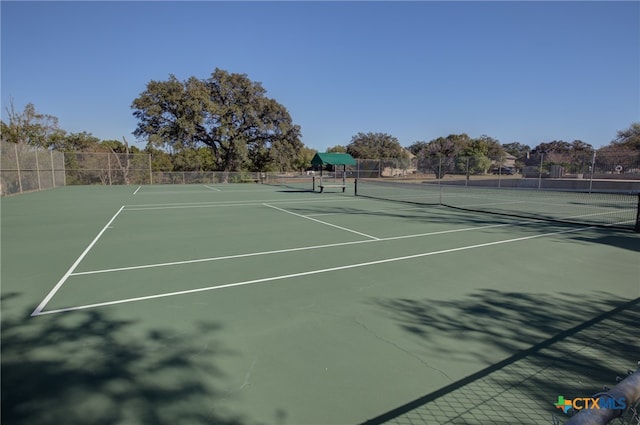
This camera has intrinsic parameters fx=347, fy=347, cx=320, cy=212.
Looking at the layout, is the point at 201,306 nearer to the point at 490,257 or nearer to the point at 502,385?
the point at 502,385

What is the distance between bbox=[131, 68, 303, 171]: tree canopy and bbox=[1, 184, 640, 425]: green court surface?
3496 cm

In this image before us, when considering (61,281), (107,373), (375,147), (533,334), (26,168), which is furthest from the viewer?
(375,147)

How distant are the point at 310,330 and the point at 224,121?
134ft

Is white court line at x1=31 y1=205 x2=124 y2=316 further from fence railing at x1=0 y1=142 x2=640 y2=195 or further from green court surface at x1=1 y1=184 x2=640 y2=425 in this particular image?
fence railing at x1=0 y1=142 x2=640 y2=195

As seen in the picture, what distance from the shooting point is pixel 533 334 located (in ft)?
13.1

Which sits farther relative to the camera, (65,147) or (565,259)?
(65,147)

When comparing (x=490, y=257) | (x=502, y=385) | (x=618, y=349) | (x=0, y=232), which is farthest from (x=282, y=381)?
(x=0, y=232)

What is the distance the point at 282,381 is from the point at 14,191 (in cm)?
2527

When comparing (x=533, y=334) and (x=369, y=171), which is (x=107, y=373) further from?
(x=369, y=171)

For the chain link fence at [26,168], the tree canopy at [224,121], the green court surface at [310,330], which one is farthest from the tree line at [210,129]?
the green court surface at [310,330]

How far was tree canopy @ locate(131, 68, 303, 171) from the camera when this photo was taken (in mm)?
40219

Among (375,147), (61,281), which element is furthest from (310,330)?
(375,147)

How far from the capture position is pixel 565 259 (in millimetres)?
7297

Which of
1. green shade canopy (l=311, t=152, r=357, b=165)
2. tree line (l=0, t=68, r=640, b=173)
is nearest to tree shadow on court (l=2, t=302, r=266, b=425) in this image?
green shade canopy (l=311, t=152, r=357, b=165)
